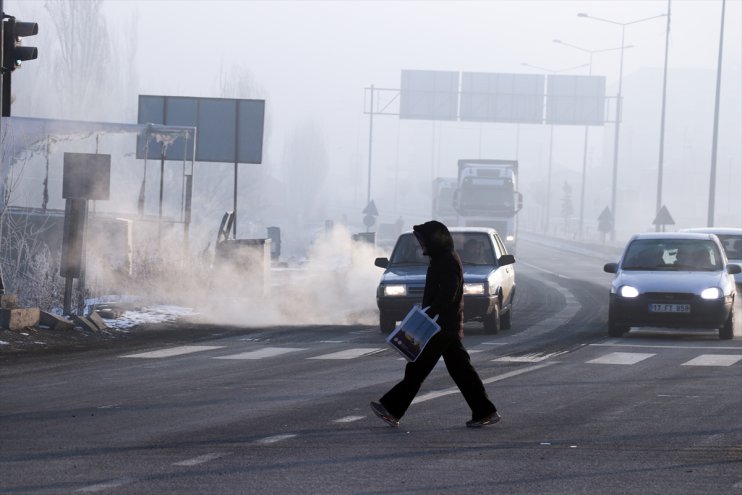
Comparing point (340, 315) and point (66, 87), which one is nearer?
point (340, 315)

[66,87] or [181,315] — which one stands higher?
[66,87]

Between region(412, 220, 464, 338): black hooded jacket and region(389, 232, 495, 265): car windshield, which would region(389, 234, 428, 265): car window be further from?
region(412, 220, 464, 338): black hooded jacket

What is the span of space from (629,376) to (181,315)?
12.0 m

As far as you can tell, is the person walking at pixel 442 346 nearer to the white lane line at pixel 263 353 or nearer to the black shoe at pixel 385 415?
the black shoe at pixel 385 415

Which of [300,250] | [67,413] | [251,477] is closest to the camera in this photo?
[251,477]

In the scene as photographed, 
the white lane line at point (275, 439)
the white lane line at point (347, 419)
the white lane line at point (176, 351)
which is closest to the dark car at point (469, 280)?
the white lane line at point (176, 351)

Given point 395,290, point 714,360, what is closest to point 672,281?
point 714,360

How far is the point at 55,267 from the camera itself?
2709 cm

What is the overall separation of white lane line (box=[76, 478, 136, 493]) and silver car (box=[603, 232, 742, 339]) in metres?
14.3

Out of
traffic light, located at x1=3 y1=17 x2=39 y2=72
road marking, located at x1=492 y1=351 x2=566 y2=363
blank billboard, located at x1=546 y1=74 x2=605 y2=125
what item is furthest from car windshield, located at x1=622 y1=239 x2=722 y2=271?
blank billboard, located at x1=546 y1=74 x2=605 y2=125

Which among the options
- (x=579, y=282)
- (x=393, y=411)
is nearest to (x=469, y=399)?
(x=393, y=411)

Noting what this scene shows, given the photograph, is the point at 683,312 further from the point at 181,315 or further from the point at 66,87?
the point at 66,87

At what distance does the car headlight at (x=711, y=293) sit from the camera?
71.4 feet

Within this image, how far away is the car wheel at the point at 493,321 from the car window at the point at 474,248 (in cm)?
93
